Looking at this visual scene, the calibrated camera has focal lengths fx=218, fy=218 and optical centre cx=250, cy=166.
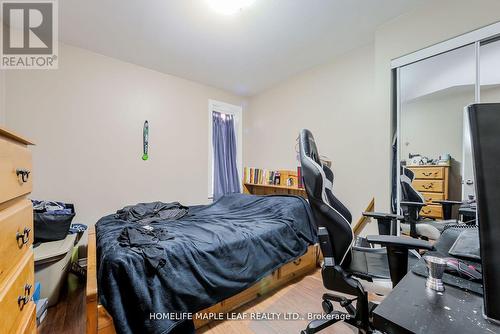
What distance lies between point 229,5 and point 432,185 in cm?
230

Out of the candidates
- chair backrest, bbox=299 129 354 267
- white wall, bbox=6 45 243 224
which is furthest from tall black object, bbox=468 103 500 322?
white wall, bbox=6 45 243 224

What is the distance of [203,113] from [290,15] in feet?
6.53

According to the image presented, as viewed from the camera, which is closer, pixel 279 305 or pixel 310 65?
pixel 279 305

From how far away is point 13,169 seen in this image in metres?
0.71

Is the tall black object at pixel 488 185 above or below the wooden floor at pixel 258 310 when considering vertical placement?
above

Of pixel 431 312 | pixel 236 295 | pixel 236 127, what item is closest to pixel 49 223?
pixel 236 295

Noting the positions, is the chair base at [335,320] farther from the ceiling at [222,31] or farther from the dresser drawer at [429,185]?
the ceiling at [222,31]

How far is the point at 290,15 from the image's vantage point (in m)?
1.99

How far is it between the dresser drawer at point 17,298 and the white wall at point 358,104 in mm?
2514

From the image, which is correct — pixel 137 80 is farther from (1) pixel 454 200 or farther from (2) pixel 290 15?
(1) pixel 454 200

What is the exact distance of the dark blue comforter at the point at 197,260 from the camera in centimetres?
116

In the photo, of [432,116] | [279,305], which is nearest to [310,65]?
[432,116]

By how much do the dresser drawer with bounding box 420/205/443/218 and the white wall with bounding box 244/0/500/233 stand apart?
28 cm

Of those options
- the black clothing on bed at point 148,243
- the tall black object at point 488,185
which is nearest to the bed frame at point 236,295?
→ the black clothing on bed at point 148,243
